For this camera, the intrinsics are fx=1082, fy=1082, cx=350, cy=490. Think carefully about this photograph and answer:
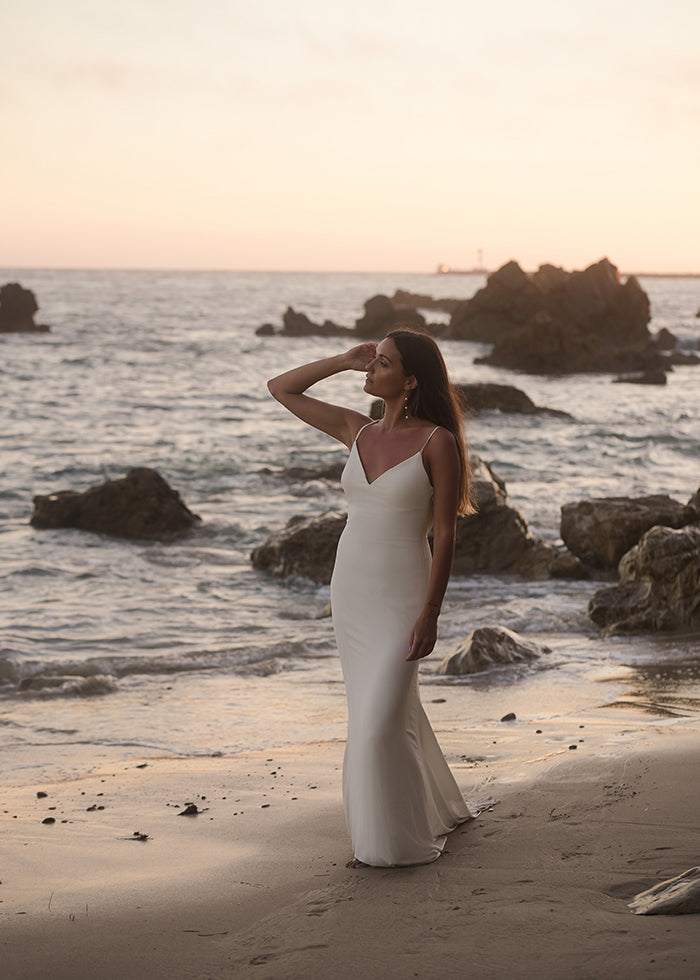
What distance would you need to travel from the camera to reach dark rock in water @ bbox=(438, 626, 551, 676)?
8023 mm

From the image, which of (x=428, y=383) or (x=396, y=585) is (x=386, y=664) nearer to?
(x=396, y=585)

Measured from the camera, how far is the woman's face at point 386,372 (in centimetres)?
427

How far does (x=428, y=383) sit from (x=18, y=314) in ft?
210

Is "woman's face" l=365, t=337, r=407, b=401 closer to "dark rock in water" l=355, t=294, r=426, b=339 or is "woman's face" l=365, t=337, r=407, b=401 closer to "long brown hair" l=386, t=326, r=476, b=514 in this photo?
"long brown hair" l=386, t=326, r=476, b=514

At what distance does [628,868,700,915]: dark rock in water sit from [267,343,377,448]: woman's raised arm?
2099mm

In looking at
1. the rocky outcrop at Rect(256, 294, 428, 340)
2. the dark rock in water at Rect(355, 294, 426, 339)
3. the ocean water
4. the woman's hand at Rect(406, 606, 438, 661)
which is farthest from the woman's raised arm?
the dark rock in water at Rect(355, 294, 426, 339)

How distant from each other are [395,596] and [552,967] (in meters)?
1.60

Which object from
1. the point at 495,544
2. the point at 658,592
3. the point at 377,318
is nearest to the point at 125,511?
the point at 495,544

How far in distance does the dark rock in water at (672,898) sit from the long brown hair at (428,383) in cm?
169

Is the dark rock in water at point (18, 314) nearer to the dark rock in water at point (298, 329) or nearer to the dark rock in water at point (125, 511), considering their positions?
the dark rock in water at point (298, 329)

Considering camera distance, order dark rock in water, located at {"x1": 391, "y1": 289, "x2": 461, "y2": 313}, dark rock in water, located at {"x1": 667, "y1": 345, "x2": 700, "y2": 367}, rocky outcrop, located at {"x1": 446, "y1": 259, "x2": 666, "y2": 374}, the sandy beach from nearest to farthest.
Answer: the sandy beach
dark rock in water, located at {"x1": 667, "y1": 345, "x2": 700, "y2": 367}
rocky outcrop, located at {"x1": 446, "y1": 259, "x2": 666, "y2": 374}
dark rock in water, located at {"x1": 391, "y1": 289, "x2": 461, "y2": 313}

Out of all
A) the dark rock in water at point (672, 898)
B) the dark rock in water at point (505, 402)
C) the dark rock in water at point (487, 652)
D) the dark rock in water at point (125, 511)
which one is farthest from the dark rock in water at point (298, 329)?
the dark rock in water at point (672, 898)

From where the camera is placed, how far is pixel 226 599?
11203mm

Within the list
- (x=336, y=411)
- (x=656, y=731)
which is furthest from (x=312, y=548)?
(x=336, y=411)
